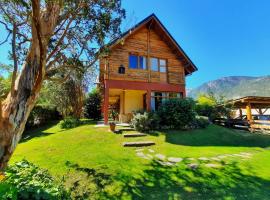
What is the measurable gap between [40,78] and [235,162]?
23.8ft

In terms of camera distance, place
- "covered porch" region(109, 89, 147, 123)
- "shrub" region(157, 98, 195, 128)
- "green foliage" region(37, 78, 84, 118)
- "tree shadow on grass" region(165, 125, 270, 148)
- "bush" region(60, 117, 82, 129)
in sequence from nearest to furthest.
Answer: "tree shadow on grass" region(165, 125, 270, 148) → "shrub" region(157, 98, 195, 128) → "bush" region(60, 117, 82, 129) → "covered porch" region(109, 89, 147, 123) → "green foliage" region(37, 78, 84, 118)

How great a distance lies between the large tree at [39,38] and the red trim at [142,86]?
658 cm

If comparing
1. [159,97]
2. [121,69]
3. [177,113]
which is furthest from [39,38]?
[159,97]

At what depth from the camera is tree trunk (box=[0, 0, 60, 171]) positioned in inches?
151

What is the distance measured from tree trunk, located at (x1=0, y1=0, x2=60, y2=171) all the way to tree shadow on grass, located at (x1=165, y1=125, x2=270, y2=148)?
318 inches

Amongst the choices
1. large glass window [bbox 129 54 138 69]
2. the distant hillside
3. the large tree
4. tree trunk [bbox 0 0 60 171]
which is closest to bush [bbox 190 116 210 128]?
large glass window [bbox 129 54 138 69]

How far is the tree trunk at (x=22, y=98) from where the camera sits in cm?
384

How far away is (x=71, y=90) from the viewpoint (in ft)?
66.7

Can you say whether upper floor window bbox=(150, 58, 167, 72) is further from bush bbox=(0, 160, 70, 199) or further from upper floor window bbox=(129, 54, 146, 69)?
bush bbox=(0, 160, 70, 199)

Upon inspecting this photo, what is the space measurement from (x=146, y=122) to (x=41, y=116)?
15.1 m

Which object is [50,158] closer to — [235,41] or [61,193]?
[61,193]

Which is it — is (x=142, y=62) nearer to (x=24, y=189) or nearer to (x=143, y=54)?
(x=143, y=54)

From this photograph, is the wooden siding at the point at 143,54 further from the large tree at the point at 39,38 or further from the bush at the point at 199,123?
the large tree at the point at 39,38

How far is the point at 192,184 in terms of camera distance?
5.09m
